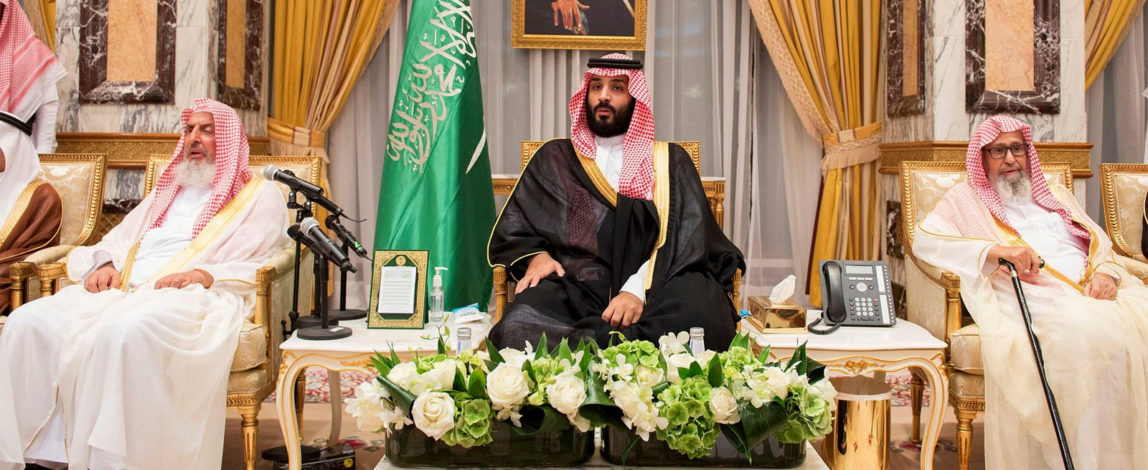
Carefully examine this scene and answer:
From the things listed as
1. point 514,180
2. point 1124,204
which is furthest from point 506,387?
point 1124,204

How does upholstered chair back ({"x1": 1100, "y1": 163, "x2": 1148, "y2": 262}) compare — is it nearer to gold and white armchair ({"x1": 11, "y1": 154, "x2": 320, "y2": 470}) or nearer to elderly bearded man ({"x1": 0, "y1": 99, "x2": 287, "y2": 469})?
gold and white armchair ({"x1": 11, "y1": 154, "x2": 320, "y2": 470})

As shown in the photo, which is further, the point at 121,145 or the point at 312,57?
the point at 312,57

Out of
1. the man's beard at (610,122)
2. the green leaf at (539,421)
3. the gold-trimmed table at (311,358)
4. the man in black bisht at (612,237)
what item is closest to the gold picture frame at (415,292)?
the gold-trimmed table at (311,358)

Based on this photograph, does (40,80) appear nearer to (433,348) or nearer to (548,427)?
(433,348)

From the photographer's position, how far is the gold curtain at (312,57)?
5.81 m

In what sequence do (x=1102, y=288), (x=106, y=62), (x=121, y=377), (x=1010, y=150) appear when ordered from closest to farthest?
1. (x=121, y=377)
2. (x=1102, y=288)
3. (x=1010, y=150)
4. (x=106, y=62)

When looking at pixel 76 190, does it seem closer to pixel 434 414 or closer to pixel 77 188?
pixel 77 188

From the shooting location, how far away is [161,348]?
2941 mm

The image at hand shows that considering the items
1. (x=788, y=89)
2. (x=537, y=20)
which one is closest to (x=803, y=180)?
(x=788, y=89)

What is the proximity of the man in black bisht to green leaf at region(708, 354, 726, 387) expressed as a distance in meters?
1.17

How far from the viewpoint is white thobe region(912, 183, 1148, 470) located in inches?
115

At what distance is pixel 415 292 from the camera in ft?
11.2

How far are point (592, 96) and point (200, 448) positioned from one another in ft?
6.40

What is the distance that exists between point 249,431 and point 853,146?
13.3 feet
